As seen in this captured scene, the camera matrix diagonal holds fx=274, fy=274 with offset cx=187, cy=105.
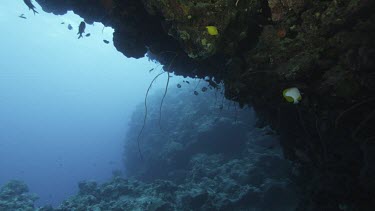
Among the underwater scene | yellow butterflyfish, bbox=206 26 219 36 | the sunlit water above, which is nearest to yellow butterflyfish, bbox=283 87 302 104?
the underwater scene

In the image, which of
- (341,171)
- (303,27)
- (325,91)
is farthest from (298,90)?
(341,171)

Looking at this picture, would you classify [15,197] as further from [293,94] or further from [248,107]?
[293,94]

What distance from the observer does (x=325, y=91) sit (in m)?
4.20

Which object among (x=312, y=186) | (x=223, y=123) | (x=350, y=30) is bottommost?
(x=312, y=186)

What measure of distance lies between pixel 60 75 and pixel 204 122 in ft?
491

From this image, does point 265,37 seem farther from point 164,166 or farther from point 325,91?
point 164,166

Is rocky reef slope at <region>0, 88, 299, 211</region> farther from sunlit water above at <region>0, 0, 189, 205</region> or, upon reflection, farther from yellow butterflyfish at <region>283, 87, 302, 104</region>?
sunlit water above at <region>0, 0, 189, 205</region>

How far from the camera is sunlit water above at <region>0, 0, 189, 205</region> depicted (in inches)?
2544

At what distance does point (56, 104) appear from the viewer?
149 meters

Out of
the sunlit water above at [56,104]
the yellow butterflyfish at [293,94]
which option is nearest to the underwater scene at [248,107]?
the yellow butterflyfish at [293,94]

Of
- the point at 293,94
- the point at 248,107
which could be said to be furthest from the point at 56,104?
the point at 293,94

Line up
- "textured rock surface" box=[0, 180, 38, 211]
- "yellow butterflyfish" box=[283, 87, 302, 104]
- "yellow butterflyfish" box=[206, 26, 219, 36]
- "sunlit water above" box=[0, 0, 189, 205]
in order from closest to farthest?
"yellow butterflyfish" box=[283, 87, 302, 104]
"yellow butterflyfish" box=[206, 26, 219, 36]
"textured rock surface" box=[0, 180, 38, 211]
"sunlit water above" box=[0, 0, 189, 205]

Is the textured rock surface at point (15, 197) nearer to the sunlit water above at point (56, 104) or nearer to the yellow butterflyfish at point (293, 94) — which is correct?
the sunlit water above at point (56, 104)

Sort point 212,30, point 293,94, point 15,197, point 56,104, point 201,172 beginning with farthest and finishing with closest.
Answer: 1. point 56,104
2. point 15,197
3. point 201,172
4. point 212,30
5. point 293,94
